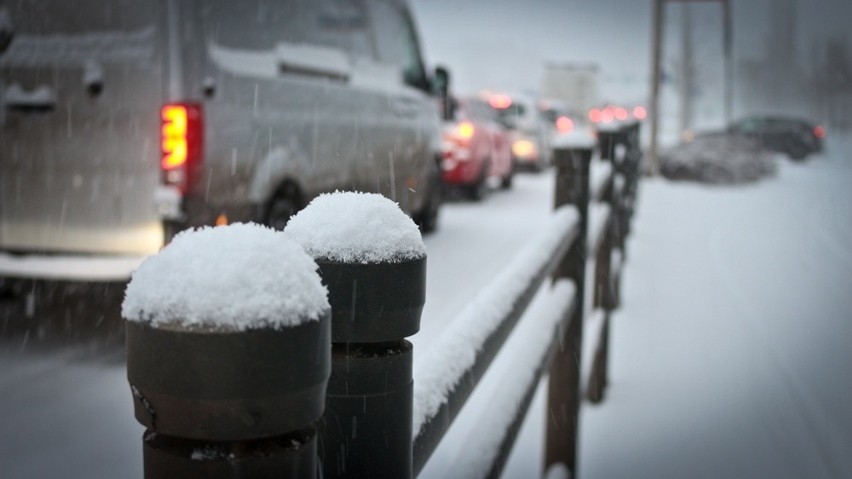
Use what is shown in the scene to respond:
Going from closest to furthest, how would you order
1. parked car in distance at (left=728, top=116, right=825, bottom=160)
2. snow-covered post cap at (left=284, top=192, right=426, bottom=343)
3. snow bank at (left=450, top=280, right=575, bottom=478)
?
snow-covered post cap at (left=284, top=192, right=426, bottom=343) < snow bank at (left=450, top=280, right=575, bottom=478) < parked car in distance at (left=728, top=116, right=825, bottom=160)

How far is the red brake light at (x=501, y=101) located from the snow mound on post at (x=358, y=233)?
17806 mm

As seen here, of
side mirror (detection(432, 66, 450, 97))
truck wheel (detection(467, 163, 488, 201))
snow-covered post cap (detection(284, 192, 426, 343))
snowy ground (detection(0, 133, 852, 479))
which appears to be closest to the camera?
snow-covered post cap (detection(284, 192, 426, 343))

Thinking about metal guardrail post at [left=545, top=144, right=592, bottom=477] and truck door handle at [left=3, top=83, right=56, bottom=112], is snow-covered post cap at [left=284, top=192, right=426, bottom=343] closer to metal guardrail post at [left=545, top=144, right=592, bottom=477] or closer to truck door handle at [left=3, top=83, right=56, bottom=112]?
metal guardrail post at [left=545, top=144, right=592, bottom=477]

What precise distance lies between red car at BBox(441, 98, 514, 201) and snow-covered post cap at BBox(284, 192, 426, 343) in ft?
33.7

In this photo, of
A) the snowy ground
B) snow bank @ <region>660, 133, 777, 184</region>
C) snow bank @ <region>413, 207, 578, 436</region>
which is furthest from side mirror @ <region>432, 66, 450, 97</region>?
snow bank @ <region>660, 133, 777, 184</region>

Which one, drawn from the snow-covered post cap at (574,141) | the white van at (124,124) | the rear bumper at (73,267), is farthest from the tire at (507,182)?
the snow-covered post cap at (574,141)

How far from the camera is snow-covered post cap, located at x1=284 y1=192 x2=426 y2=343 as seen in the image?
884mm

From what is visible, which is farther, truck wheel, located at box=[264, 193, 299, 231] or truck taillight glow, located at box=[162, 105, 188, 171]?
Result: truck wheel, located at box=[264, 193, 299, 231]

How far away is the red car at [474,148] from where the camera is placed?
12344mm

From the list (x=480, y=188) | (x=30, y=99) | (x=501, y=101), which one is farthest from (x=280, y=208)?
(x=501, y=101)

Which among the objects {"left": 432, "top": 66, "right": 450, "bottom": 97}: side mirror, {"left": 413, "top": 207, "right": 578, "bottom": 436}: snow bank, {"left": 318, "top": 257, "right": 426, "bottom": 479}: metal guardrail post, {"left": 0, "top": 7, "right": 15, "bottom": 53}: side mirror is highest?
{"left": 0, "top": 7, "right": 15, "bottom": 53}: side mirror

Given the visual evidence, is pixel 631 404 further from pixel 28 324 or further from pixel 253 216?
pixel 28 324

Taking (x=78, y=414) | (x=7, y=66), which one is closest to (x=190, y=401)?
(x=78, y=414)

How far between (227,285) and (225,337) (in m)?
0.04
